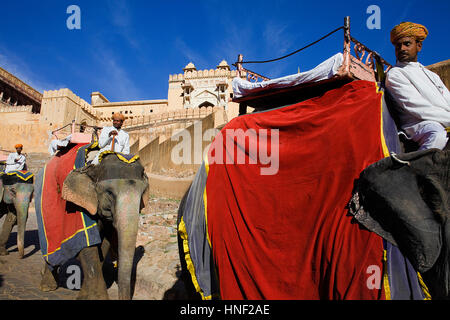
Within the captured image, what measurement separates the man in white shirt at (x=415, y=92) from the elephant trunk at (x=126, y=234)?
137 inches

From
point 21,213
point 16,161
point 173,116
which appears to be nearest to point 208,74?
point 173,116

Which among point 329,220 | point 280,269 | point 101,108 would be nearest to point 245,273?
point 280,269

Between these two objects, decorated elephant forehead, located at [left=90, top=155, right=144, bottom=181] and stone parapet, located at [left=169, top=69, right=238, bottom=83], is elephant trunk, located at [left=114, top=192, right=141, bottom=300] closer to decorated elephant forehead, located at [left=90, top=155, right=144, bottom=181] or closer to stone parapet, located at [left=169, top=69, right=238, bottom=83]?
decorated elephant forehead, located at [left=90, top=155, right=144, bottom=181]

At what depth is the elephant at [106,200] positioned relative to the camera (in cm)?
429

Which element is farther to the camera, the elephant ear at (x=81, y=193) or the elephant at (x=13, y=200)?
the elephant at (x=13, y=200)

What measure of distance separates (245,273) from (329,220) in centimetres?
100

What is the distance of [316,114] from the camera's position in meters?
2.88

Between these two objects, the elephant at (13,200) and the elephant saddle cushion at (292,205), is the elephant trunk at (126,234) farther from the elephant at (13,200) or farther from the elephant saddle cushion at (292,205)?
the elephant at (13,200)

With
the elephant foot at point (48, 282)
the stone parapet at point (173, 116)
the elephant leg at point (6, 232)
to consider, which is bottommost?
the elephant foot at point (48, 282)

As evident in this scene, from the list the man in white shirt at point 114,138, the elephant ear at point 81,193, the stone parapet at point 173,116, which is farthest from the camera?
the stone parapet at point 173,116

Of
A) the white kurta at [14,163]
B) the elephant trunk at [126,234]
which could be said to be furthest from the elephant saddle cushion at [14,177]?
the elephant trunk at [126,234]

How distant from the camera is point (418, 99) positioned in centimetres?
223
